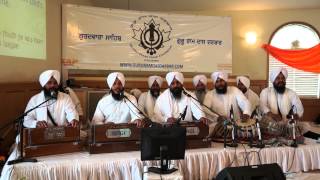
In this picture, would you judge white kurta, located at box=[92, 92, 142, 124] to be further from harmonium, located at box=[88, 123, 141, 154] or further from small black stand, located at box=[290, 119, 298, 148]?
small black stand, located at box=[290, 119, 298, 148]

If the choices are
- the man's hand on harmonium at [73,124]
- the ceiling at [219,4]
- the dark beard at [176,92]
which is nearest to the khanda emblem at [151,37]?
the ceiling at [219,4]

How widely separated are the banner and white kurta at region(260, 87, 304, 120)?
65.0 inches

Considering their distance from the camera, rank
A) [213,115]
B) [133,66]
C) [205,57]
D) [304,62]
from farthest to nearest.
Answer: [304,62]
[205,57]
[133,66]
[213,115]

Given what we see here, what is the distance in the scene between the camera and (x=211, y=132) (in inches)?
186

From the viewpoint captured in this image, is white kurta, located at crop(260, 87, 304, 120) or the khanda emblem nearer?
Answer: white kurta, located at crop(260, 87, 304, 120)

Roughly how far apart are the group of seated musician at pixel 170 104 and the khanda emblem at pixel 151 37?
1.11 metres

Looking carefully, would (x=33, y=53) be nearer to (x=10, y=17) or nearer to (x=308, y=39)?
(x=10, y=17)

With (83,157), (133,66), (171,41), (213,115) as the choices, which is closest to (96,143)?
(83,157)

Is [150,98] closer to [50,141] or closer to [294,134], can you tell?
[50,141]

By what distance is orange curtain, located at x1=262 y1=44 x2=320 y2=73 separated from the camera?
7574 millimetres

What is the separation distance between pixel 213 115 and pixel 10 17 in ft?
9.78

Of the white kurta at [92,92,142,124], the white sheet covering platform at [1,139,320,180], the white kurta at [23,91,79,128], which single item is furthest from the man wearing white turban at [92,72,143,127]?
the white sheet covering platform at [1,139,320,180]

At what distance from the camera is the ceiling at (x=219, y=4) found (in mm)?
7281

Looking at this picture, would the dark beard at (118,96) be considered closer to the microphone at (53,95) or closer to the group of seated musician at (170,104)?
the group of seated musician at (170,104)
